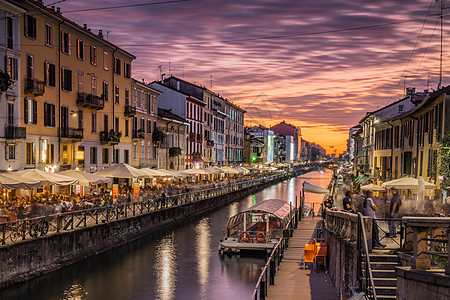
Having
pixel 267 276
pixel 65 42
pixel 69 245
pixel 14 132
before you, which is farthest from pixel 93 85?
pixel 267 276

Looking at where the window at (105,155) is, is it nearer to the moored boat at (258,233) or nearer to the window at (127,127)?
the window at (127,127)

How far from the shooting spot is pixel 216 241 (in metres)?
35.3

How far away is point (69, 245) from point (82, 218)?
1.97 m

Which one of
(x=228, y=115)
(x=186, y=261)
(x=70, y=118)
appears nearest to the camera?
(x=186, y=261)

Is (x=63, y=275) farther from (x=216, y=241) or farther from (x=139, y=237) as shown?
(x=216, y=241)

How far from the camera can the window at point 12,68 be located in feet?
100

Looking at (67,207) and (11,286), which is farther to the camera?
(67,207)

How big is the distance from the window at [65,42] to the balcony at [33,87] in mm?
5297

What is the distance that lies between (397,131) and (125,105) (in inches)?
998

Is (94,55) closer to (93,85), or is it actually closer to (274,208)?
(93,85)

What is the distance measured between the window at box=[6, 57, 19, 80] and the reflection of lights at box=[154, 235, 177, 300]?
530 inches

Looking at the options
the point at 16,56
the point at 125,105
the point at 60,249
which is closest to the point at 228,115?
the point at 125,105

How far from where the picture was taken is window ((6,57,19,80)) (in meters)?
30.6

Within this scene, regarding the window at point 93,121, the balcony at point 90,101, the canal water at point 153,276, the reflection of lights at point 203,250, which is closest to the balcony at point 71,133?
the balcony at point 90,101
